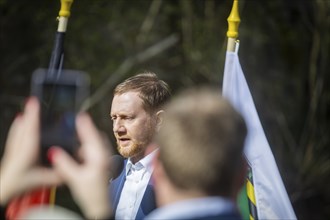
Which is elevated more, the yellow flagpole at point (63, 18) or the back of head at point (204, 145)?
Result: the yellow flagpole at point (63, 18)

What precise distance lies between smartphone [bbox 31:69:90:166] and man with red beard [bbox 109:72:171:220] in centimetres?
106

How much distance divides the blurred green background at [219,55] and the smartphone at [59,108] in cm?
857

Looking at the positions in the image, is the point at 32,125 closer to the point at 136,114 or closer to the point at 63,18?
the point at 136,114

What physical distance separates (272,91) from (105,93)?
231 cm

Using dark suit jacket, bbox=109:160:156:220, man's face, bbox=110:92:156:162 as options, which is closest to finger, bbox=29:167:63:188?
dark suit jacket, bbox=109:160:156:220

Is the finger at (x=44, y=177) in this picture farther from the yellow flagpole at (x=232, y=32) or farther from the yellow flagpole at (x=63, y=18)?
the yellow flagpole at (x=232, y=32)

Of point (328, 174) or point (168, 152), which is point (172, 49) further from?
point (168, 152)

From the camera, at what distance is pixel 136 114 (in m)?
3.21

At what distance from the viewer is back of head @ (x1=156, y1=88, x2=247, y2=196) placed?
1747mm

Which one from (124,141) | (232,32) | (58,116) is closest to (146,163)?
(124,141)

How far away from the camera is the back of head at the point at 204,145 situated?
175cm

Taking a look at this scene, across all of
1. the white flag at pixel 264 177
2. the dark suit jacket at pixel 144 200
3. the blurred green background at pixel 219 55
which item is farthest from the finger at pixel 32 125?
the blurred green background at pixel 219 55

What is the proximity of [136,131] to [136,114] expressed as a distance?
0.07 meters

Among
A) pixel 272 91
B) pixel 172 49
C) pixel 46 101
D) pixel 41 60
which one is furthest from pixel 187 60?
pixel 46 101
